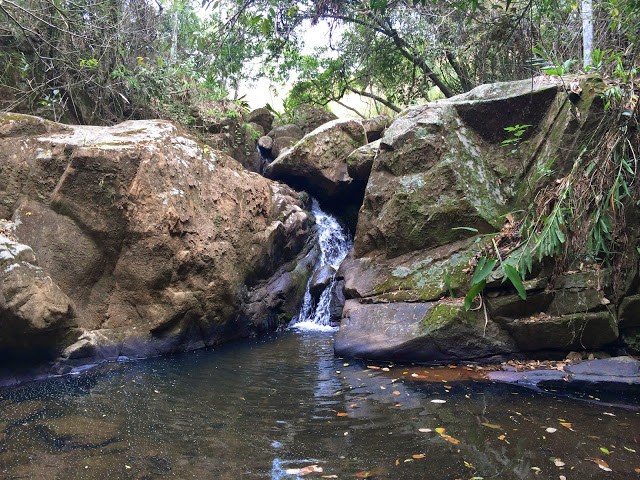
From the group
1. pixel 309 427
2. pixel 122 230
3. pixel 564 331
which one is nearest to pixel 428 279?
pixel 564 331

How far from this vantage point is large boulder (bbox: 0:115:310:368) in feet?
21.3

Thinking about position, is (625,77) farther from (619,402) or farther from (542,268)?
(619,402)

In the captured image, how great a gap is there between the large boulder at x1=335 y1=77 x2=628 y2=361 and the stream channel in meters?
0.60

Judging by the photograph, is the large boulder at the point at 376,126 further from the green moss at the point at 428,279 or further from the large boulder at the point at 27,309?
the large boulder at the point at 27,309

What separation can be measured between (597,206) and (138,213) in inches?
244

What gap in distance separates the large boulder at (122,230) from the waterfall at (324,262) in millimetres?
2328

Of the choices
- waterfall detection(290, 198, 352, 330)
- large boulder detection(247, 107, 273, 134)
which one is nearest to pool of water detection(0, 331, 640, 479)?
waterfall detection(290, 198, 352, 330)

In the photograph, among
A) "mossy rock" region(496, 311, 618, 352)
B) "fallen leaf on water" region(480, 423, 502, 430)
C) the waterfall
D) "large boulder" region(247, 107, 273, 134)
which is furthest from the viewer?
"large boulder" region(247, 107, 273, 134)

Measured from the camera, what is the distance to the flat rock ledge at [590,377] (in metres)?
4.75

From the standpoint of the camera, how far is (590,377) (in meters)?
→ 4.93

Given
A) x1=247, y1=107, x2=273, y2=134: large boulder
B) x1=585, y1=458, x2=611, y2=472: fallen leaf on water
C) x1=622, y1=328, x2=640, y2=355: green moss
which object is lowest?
x1=585, y1=458, x2=611, y2=472: fallen leaf on water

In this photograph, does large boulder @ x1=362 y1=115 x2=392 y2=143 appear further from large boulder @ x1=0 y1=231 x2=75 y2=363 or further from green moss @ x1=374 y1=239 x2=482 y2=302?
large boulder @ x1=0 y1=231 x2=75 y2=363

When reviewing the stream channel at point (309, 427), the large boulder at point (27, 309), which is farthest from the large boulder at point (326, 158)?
the large boulder at point (27, 309)

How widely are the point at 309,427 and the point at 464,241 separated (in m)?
4.23
